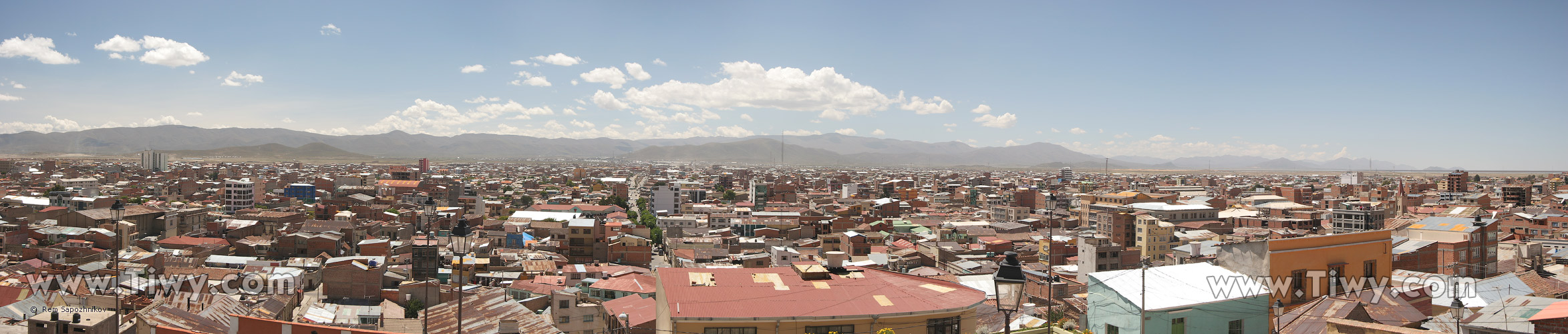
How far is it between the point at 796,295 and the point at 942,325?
1457mm

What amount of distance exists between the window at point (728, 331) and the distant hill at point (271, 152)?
17180 centimetres

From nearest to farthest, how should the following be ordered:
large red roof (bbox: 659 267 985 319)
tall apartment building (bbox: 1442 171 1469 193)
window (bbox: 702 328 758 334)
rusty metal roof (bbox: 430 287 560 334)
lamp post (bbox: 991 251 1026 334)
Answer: lamp post (bbox: 991 251 1026 334)
window (bbox: 702 328 758 334)
large red roof (bbox: 659 267 985 319)
rusty metal roof (bbox: 430 287 560 334)
tall apartment building (bbox: 1442 171 1469 193)

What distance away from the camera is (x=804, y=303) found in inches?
304

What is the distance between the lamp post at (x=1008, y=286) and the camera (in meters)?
4.39

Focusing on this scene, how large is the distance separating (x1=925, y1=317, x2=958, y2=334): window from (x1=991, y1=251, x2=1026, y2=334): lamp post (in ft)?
11.0

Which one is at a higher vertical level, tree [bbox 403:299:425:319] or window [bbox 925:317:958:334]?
window [bbox 925:317:958:334]

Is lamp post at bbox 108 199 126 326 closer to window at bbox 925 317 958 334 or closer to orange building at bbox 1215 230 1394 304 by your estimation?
window at bbox 925 317 958 334

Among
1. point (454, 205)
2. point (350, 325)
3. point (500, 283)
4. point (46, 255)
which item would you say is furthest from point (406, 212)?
point (350, 325)

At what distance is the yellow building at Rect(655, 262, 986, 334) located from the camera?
7.45 metres

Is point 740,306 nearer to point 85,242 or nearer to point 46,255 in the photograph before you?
point 46,255

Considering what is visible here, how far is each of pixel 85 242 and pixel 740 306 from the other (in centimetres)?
2377

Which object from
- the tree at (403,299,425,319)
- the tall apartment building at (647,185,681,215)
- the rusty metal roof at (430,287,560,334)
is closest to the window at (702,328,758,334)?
the rusty metal roof at (430,287,560,334)

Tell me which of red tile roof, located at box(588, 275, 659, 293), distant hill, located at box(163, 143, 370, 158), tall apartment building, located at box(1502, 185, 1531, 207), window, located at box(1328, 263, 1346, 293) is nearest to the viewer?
window, located at box(1328, 263, 1346, 293)

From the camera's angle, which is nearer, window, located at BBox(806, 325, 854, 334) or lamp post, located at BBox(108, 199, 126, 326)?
lamp post, located at BBox(108, 199, 126, 326)
